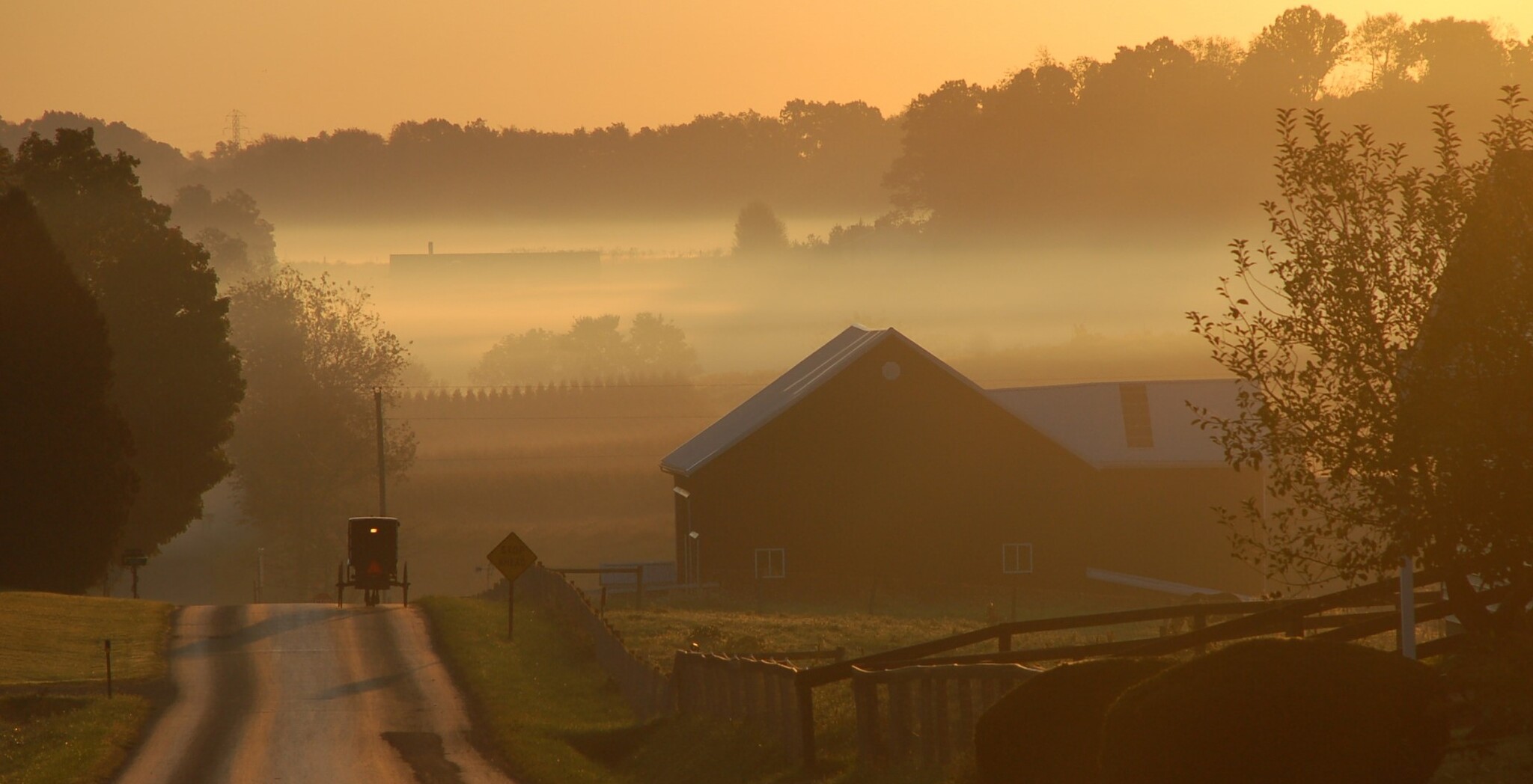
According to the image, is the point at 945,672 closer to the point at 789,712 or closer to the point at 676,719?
the point at 789,712

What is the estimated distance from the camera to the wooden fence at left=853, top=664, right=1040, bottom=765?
50.1 ft

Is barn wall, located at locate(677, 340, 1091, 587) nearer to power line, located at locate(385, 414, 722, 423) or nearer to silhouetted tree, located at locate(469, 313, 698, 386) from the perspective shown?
power line, located at locate(385, 414, 722, 423)

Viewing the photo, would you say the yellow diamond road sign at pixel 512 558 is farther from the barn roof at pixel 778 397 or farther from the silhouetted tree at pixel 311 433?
the silhouetted tree at pixel 311 433

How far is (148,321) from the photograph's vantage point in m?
61.9

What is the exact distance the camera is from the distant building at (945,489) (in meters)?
56.1

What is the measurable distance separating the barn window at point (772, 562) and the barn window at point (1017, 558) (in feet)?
26.5

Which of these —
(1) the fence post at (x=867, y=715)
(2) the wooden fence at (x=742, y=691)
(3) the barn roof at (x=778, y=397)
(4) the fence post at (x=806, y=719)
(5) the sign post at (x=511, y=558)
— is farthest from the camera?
(3) the barn roof at (x=778, y=397)

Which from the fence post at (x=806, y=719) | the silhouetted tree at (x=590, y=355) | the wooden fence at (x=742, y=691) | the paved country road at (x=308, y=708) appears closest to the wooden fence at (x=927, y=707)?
the fence post at (x=806, y=719)

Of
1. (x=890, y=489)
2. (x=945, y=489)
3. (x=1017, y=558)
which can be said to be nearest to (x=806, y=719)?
(x=890, y=489)

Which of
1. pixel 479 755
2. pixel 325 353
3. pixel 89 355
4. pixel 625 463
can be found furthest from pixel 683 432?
pixel 479 755

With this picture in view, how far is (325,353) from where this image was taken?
100 meters

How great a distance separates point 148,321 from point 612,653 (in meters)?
38.3

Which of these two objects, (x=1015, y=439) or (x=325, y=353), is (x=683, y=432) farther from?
(x=1015, y=439)

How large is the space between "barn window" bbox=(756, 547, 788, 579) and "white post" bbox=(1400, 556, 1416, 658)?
43.0 m
